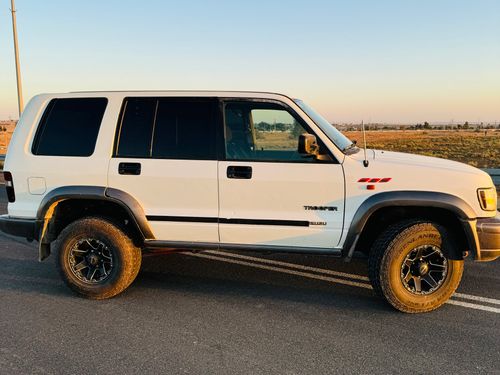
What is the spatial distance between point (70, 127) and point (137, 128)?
2.35ft

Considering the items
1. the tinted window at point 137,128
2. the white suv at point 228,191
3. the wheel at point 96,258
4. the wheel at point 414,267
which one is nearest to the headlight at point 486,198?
the white suv at point 228,191

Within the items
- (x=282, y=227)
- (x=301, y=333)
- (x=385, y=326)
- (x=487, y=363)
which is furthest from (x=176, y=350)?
(x=487, y=363)

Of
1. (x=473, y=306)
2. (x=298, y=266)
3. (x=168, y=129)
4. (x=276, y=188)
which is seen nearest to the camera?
(x=276, y=188)

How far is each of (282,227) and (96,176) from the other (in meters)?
1.89

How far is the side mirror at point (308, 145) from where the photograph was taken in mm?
3798

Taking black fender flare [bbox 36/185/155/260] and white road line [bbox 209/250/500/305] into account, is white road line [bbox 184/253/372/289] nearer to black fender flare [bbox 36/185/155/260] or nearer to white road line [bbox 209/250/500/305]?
white road line [bbox 209/250/500/305]

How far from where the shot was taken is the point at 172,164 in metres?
4.12

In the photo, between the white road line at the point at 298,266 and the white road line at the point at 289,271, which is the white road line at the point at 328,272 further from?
the white road line at the point at 289,271

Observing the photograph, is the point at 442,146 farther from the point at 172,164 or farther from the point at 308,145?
the point at 172,164

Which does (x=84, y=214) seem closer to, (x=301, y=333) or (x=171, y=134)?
(x=171, y=134)

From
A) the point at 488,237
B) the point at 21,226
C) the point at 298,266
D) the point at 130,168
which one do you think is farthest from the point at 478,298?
the point at 21,226

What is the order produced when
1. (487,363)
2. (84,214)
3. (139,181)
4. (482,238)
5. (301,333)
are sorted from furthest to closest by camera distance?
(84,214)
(139,181)
(482,238)
(301,333)
(487,363)

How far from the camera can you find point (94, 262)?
4.39 meters

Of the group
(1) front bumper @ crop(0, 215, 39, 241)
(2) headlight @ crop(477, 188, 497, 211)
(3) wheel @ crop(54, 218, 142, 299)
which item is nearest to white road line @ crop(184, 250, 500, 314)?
(2) headlight @ crop(477, 188, 497, 211)
